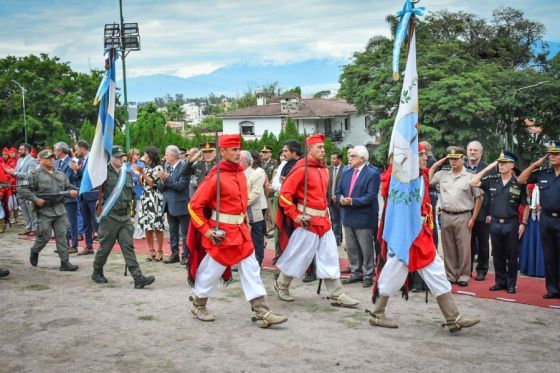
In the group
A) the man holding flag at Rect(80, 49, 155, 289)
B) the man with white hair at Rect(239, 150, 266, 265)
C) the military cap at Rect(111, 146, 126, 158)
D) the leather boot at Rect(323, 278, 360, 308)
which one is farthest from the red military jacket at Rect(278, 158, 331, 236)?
the military cap at Rect(111, 146, 126, 158)

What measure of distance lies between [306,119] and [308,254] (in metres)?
54.1

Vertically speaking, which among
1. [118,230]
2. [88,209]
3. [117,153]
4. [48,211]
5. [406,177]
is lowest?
[118,230]

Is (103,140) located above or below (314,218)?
above

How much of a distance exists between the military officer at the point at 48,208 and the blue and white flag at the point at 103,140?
1.52m

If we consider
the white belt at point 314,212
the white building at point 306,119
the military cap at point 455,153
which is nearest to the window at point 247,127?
the white building at point 306,119

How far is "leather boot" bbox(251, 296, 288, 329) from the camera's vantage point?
7629 mm

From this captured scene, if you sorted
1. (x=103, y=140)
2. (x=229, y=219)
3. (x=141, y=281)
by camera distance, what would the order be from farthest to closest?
1. (x=103, y=140)
2. (x=141, y=281)
3. (x=229, y=219)

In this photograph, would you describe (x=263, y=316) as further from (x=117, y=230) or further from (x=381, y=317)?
(x=117, y=230)

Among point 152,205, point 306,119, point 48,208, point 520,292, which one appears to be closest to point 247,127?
point 306,119

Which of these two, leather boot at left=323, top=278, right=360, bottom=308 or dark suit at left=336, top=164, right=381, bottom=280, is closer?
leather boot at left=323, top=278, right=360, bottom=308

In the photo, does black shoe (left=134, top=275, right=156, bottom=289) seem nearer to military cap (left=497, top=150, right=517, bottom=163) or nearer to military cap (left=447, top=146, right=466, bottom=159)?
military cap (left=447, top=146, right=466, bottom=159)

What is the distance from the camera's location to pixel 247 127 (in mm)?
67625

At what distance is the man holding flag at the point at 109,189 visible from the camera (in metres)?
9.82

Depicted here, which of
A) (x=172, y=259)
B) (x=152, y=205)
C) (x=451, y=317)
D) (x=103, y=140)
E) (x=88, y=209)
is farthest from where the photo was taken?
(x=88, y=209)
